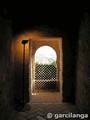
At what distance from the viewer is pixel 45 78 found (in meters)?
7.29

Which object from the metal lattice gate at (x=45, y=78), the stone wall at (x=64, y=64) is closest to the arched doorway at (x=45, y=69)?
the metal lattice gate at (x=45, y=78)

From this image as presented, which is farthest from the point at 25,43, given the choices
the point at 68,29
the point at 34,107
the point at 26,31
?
the point at 34,107

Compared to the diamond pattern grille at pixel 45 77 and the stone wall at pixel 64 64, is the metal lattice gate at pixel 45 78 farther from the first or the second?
the stone wall at pixel 64 64

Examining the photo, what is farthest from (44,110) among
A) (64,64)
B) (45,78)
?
(45,78)

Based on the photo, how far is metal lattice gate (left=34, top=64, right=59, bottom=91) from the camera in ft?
23.1

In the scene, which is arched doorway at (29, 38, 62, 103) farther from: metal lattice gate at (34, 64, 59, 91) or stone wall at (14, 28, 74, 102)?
stone wall at (14, 28, 74, 102)

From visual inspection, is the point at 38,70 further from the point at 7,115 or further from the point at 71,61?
the point at 7,115

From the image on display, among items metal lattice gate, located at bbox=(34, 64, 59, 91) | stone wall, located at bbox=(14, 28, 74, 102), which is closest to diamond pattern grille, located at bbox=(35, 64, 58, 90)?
metal lattice gate, located at bbox=(34, 64, 59, 91)

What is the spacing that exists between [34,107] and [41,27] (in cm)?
267

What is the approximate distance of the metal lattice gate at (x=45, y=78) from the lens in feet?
Result: 23.1

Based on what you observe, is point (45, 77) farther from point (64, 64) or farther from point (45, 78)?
point (64, 64)

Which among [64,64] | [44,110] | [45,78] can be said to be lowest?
[44,110]

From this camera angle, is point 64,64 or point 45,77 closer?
point 64,64

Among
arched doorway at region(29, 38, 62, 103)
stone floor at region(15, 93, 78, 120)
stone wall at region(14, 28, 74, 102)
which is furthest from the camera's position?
arched doorway at region(29, 38, 62, 103)
